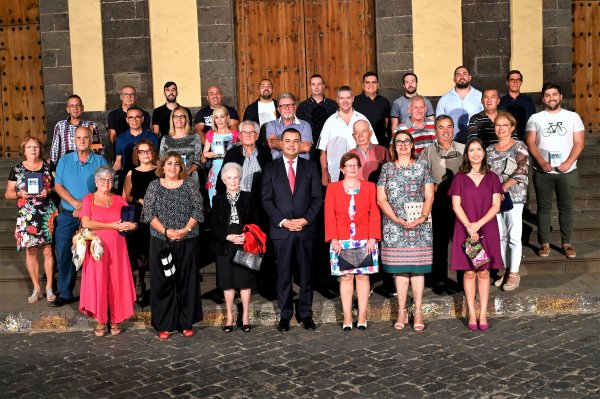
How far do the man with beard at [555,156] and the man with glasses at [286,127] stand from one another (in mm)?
2373

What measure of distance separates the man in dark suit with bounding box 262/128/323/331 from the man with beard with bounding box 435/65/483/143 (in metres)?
2.35

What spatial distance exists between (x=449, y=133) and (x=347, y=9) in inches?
Answer: 200

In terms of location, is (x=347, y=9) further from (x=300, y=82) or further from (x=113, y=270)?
(x=113, y=270)

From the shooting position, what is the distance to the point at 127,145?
29.5 ft

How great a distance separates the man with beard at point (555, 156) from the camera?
888 cm

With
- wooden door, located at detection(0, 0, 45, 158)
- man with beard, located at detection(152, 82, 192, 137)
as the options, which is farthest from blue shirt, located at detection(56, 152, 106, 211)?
wooden door, located at detection(0, 0, 45, 158)

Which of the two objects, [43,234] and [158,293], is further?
[43,234]

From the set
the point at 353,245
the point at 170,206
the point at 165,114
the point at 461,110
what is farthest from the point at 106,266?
the point at 461,110

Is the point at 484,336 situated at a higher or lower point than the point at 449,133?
lower

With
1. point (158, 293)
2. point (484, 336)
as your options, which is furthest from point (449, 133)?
point (158, 293)

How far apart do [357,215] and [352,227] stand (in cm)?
12

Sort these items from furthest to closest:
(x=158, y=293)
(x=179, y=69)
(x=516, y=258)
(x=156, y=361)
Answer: (x=179, y=69), (x=516, y=258), (x=158, y=293), (x=156, y=361)

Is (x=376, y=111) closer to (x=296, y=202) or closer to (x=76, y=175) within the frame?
(x=296, y=202)

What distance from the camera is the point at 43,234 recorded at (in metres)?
8.59
